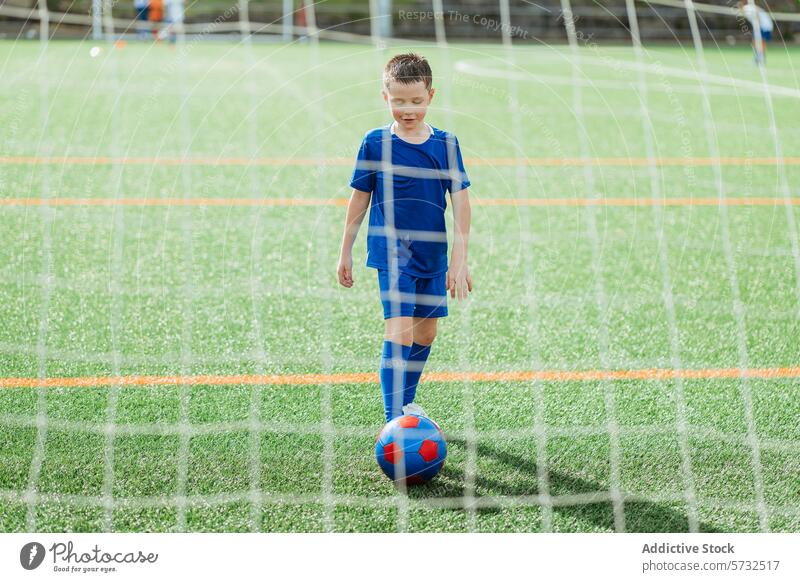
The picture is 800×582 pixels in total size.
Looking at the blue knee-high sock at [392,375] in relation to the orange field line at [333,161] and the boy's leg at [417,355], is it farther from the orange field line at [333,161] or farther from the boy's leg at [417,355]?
the orange field line at [333,161]

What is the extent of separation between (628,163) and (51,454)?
643 centimetres

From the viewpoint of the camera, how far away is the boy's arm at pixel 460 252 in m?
3.26

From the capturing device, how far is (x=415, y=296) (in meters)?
3.37

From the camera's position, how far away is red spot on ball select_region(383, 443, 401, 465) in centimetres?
320

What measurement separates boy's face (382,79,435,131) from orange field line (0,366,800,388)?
4.27ft

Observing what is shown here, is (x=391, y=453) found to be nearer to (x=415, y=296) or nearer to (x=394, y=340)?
(x=394, y=340)

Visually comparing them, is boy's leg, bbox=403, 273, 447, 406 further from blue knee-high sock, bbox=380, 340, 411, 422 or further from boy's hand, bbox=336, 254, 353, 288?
boy's hand, bbox=336, 254, 353, 288

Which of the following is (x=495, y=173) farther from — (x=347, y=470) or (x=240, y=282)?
(x=347, y=470)

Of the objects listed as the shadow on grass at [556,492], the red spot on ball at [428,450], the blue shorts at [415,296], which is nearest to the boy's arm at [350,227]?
the blue shorts at [415,296]

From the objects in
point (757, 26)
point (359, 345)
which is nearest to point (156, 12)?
point (757, 26)

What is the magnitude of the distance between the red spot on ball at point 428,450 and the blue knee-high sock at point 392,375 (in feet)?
0.94

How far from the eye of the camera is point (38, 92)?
12195mm

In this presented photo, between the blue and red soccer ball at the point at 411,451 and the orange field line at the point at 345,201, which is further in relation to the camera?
the orange field line at the point at 345,201
